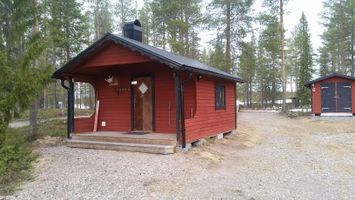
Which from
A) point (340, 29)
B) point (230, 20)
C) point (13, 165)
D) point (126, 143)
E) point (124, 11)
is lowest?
point (13, 165)

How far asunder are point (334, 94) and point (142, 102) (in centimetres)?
1318

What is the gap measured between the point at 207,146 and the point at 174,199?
168 inches

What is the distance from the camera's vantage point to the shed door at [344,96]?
1747cm

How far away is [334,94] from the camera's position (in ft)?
58.0

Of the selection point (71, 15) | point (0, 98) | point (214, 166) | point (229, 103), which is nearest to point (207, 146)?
point (214, 166)

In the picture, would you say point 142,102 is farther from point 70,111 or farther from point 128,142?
point 70,111

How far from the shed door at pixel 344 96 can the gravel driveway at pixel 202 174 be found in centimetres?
918

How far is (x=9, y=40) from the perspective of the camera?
7219 millimetres

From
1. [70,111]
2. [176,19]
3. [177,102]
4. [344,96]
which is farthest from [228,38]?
[177,102]

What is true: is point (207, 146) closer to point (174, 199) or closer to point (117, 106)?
point (117, 106)

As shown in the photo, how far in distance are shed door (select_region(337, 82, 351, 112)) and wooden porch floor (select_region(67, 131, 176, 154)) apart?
1358 cm

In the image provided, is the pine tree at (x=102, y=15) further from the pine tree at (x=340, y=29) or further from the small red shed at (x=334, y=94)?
the pine tree at (x=340, y=29)

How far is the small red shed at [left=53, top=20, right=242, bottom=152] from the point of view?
8.18 meters

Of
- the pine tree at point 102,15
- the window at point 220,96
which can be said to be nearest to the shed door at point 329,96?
the window at point 220,96
